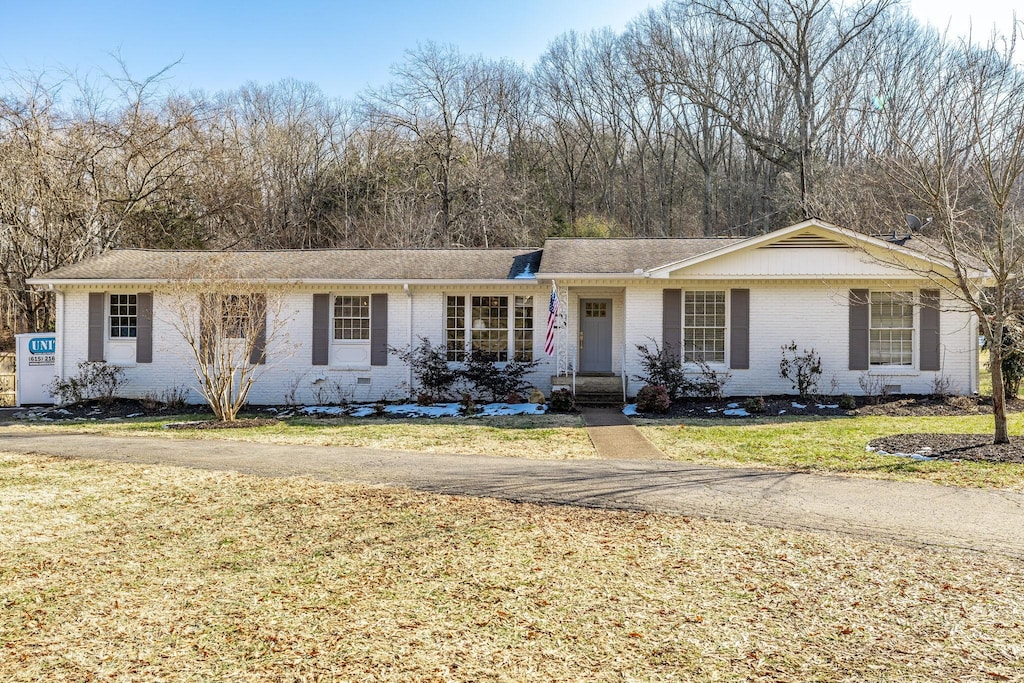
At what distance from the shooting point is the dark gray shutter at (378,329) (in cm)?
1661

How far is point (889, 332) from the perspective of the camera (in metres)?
15.9

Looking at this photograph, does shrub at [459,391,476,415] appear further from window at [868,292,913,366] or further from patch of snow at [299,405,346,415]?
window at [868,292,913,366]

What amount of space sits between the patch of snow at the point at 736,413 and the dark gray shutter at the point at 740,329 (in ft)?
5.61

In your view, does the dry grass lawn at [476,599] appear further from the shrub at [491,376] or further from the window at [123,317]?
the window at [123,317]

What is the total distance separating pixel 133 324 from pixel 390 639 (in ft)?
50.8

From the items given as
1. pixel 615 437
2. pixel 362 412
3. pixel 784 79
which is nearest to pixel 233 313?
pixel 362 412

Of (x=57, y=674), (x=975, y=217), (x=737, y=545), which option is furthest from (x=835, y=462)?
(x=975, y=217)

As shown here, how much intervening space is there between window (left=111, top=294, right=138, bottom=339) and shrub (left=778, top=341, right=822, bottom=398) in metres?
15.3

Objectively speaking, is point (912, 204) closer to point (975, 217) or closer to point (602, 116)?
point (975, 217)

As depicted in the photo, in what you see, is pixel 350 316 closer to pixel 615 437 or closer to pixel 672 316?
pixel 672 316

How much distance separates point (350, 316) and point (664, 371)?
24.8 ft

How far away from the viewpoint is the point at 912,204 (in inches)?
961

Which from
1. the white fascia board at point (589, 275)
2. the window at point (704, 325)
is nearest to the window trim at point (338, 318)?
the white fascia board at point (589, 275)

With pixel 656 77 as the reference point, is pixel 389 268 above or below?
below
